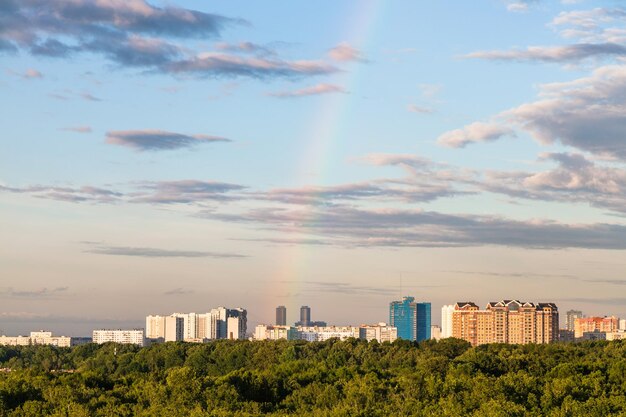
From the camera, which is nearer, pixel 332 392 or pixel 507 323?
pixel 332 392

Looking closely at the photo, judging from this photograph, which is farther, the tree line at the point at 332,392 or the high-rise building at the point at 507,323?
the high-rise building at the point at 507,323

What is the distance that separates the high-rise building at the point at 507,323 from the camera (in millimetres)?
188625

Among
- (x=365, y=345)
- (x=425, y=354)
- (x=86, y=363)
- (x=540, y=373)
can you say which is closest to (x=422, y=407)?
(x=540, y=373)

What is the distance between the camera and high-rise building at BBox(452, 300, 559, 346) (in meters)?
189

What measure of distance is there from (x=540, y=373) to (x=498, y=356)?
10.3 metres

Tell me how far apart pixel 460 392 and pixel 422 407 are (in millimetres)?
5319

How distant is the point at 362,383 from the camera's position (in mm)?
53156

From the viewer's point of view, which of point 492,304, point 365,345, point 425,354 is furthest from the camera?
A: point 492,304

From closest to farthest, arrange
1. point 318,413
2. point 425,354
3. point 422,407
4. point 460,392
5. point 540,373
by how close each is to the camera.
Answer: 1. point 318,413
2. point 422,407
3. point 460,392
4. point 540,373
5. point 425,354

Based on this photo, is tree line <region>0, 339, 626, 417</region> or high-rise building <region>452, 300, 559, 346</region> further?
high-rise building <region>452, 300, 559, 346</region>

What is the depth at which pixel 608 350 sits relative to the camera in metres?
103

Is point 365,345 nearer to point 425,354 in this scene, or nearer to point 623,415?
point 425,354

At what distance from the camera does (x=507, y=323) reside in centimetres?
19100

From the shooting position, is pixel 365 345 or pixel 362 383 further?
pixel 365 345
